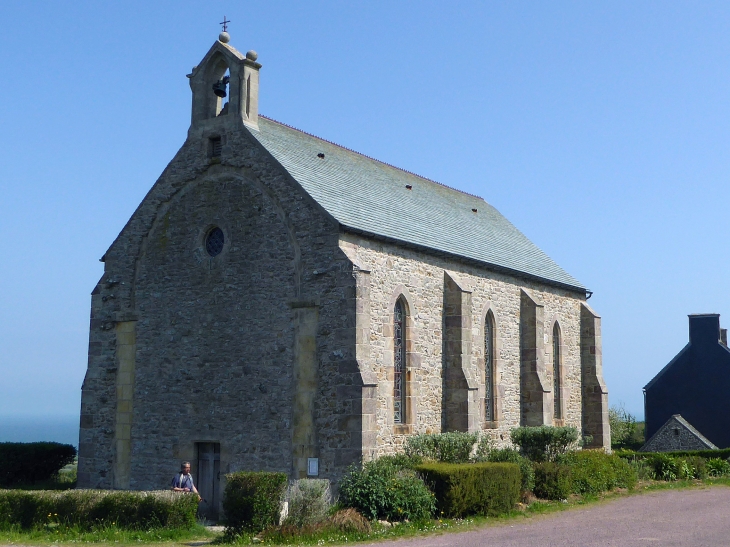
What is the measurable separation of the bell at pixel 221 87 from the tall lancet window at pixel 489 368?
439 inches

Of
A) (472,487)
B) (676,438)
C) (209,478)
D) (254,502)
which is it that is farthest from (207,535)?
(676,438)

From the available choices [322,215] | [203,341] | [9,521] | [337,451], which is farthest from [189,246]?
[9,521]

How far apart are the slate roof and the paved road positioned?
8686 millimetres

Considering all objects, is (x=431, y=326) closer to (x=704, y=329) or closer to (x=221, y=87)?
(x=221, y=87)

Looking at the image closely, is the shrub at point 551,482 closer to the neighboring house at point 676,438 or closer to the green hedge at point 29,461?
the neighboring house at point 676,438

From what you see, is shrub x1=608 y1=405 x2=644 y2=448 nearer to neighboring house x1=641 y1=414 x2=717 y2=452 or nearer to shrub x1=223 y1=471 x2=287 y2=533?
neighboring house x1=641 y1=414 x2=717 y2=452

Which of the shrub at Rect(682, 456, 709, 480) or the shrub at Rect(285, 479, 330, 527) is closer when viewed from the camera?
the shrub at Rect(285, 479, 330, 527)

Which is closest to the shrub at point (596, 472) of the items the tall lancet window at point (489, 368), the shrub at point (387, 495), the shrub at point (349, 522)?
the tall lancet window at point (489, 368)

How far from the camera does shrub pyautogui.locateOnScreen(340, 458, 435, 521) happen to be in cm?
1816

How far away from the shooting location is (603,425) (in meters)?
33.3

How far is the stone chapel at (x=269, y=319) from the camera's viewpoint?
21.6m

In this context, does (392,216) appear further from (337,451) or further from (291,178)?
(337,451)

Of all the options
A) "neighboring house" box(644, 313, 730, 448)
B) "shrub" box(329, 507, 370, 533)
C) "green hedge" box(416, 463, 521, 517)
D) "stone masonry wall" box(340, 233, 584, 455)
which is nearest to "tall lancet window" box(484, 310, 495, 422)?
"stone masonry wall" box(340, 233, 584, 455)

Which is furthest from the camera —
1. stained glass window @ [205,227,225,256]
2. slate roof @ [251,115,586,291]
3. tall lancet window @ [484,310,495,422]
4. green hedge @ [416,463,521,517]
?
tall lancet window @ [484,310,495,422]
